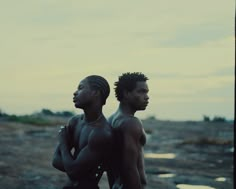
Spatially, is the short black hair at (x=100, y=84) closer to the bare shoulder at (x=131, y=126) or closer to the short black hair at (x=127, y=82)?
the short black hair at (x=127, y=82)

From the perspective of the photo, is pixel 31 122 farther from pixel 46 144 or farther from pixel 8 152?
pixel 8 152

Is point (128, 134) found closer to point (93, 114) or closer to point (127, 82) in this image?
point (93, 114)

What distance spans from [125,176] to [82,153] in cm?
38

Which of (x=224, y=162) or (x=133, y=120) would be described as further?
(x=224, y=162)

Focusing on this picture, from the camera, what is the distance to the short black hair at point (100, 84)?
4.18 meters

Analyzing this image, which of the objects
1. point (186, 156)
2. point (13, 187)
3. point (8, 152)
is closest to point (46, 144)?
point (8, 152)

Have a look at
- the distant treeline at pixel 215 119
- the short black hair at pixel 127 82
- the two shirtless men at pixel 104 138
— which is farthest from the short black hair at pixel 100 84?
the distant treeline at pixel 215 119

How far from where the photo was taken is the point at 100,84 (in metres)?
4.19

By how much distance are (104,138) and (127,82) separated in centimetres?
56

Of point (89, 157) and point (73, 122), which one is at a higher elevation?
point (73, 122)

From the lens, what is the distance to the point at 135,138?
161 inches

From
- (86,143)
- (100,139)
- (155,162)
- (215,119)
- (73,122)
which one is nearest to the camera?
(100,139)

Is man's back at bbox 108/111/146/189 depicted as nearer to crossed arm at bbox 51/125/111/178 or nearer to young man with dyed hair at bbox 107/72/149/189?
young man with dyed hair at bbox 107/72/149/189

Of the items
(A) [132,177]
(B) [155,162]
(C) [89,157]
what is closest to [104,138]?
(C) [89,157]
